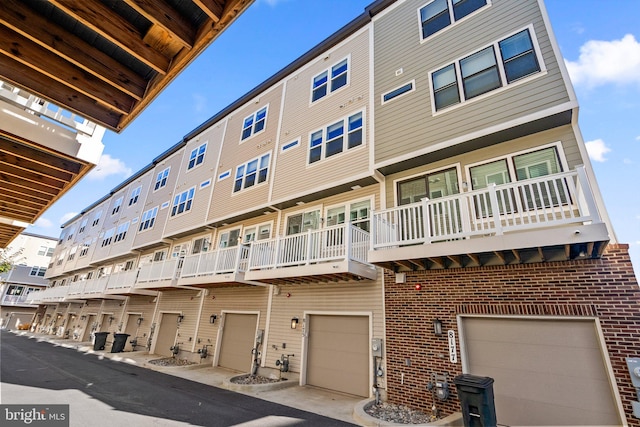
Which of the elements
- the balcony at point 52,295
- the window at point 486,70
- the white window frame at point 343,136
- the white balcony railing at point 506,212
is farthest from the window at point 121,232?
the window at point 486,70

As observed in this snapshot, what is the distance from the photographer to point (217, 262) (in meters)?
12.5

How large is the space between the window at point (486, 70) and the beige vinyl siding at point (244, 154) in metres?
7.44

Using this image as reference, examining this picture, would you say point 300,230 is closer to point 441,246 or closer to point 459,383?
point 441,246

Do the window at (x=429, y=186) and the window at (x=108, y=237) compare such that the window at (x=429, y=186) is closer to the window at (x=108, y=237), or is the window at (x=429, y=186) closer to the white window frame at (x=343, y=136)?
the white window frame at (x=343, y=136)

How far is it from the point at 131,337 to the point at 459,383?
20.4 m

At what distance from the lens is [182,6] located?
2.48 m

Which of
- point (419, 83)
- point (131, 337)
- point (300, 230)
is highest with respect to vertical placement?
point (419, 83)

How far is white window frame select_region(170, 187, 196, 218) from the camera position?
1752 cm

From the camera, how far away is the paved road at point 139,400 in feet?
21.2

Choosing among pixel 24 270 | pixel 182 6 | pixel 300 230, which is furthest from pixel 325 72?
pixel 24 270

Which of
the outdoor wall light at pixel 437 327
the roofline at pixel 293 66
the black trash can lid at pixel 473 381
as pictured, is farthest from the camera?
the roofline at pixel 293 66

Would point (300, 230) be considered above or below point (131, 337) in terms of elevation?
above

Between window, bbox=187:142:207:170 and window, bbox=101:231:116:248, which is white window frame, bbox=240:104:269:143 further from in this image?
window, bbox=101:231:116:248

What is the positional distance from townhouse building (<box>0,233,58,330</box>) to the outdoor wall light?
4714cm
